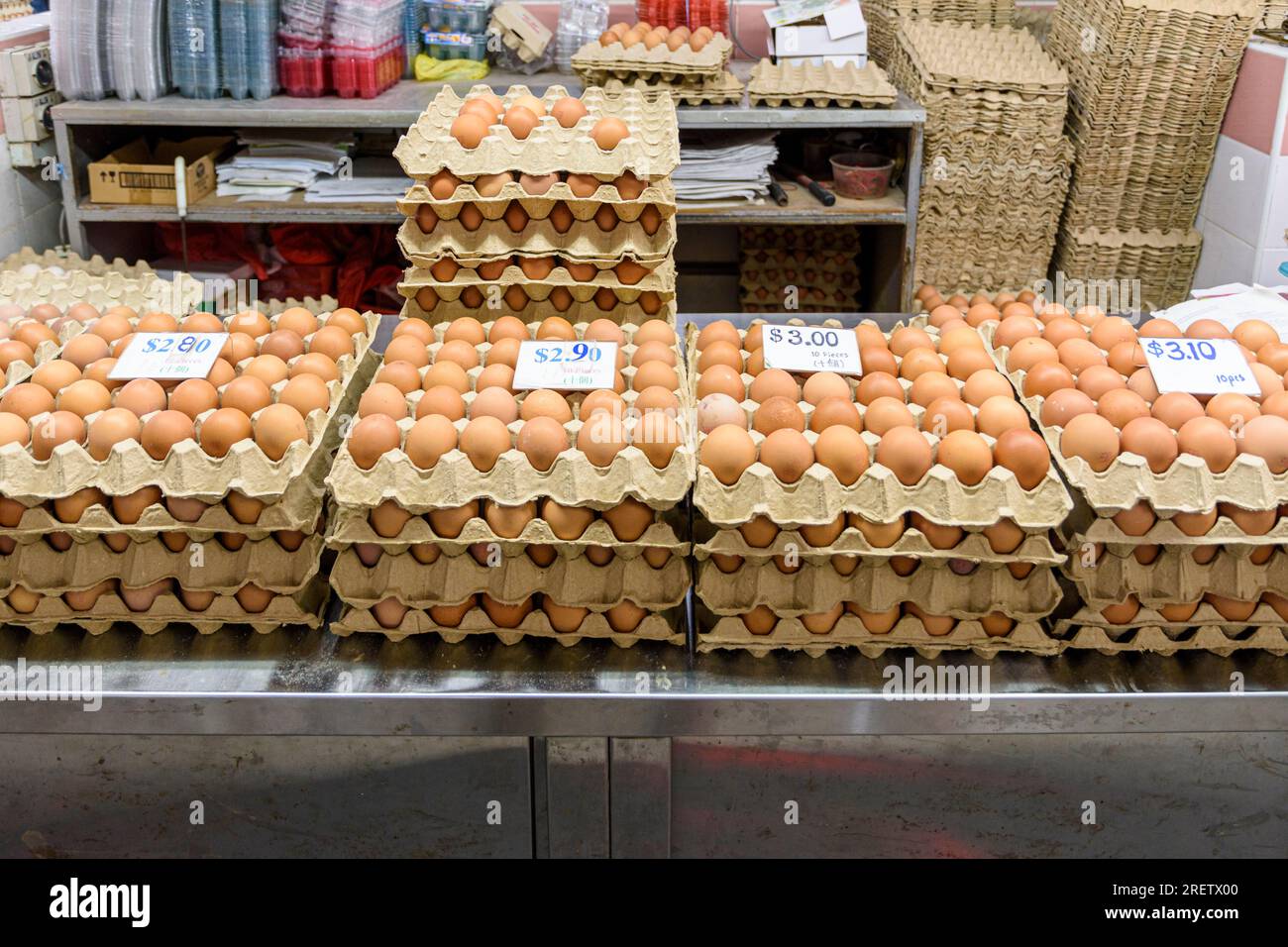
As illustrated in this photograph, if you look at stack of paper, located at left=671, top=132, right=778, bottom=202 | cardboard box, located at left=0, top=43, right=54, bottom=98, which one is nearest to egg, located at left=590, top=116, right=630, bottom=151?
stack of paper, located at left=671, top=132, right=778, bottom=202

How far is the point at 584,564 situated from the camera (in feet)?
4.91

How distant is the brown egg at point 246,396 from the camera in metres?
1.55

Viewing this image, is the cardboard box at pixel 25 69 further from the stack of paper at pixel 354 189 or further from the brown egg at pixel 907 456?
the brown egg at pixel 907 456

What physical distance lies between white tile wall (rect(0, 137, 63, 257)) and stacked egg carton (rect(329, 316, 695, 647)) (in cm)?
263

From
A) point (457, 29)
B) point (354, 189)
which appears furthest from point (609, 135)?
point (457, 29)

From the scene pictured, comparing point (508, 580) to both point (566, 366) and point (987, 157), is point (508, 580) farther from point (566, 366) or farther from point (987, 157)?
point (987, 157)

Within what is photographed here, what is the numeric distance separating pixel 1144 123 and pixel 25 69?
3563mm

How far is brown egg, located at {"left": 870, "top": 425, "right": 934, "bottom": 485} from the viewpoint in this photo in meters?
1.45

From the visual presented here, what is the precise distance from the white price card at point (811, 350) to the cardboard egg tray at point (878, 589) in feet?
1.20

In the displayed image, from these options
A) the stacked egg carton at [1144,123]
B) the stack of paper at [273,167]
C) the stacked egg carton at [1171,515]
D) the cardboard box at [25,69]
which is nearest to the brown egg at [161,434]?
the stacked egg carton at [1171,515]

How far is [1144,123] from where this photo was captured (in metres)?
3.45

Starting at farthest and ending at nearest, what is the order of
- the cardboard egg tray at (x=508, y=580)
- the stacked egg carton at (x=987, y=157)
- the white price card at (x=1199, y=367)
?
1. the stacked egg carton at (x=987, y=157)
2. the white price card at (x=1199, y=367)
3. the cardboard egg tray at (x=508, y=580)

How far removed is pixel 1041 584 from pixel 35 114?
3.49m

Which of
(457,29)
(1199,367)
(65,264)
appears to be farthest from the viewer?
(457,29)
